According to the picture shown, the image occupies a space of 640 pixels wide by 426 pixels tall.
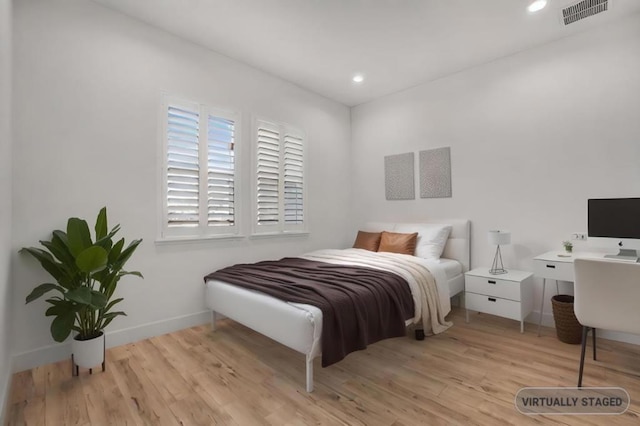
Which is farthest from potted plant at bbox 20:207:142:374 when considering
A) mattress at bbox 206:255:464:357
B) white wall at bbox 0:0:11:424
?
mattress at bbox 206:255:464:357

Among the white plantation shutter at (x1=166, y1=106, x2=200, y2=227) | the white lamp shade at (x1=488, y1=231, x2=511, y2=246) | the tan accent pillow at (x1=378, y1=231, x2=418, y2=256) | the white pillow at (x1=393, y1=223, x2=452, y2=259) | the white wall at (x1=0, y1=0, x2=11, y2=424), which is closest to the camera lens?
the white wall at (x1=0, y1=0, x2=11, y2=424)

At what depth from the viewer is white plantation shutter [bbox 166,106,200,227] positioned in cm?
308

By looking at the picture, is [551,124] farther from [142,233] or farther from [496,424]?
[142,233]

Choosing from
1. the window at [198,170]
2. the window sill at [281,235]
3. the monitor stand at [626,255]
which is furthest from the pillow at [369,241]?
the monitor stand at [626,255]

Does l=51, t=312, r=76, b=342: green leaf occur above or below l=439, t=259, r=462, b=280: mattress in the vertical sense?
below

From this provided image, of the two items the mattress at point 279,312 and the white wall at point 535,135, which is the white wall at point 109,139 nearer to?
the mattress at point 279,312

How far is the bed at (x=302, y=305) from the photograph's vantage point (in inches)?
80.4

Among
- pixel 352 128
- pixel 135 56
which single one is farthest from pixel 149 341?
pixel 352 128

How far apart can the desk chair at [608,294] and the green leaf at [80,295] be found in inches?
123

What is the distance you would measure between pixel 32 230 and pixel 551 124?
4.75 meters

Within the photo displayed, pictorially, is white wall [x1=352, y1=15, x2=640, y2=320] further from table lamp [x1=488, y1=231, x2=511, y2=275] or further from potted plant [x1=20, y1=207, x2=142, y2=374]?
potted plant [x1=20, y1=207, x2=142, y2=374]

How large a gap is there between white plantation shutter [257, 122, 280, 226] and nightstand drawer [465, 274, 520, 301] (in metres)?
2.33

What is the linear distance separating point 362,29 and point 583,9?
1883mm

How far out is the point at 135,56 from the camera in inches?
114
